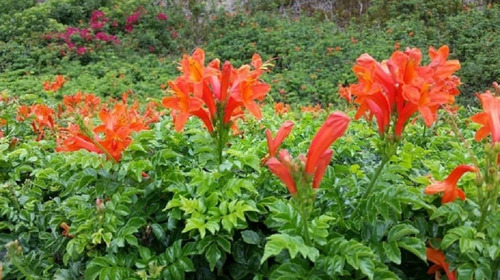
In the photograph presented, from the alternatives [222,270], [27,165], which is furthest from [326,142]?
[27,165]

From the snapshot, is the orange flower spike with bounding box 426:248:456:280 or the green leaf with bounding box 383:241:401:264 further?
the orange flower spike with bounding box 426:248:456:280

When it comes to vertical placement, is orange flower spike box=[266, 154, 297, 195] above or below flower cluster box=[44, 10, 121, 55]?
above

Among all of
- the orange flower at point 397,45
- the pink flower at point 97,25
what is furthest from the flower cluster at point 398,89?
the pink flower at point 97,25

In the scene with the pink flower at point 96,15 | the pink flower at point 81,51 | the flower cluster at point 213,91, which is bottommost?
the pink flower at point 81,51

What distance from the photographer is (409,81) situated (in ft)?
5.39

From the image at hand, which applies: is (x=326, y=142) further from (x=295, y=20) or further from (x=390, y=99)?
(x=295, y=20)

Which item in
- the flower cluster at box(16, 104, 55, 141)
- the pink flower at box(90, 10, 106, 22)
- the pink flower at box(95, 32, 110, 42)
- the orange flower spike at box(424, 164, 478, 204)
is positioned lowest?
the pink flower at box(95, 32, 110, 42)

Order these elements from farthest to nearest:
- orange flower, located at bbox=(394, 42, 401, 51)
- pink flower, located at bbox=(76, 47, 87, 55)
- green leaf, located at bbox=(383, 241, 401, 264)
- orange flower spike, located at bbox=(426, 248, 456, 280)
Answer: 1. pink flower, located at bbox=(76, 47, 87, 55)
2. orange flower, located at bbox=(394, 42, 401, 51)
3. orange flower spike, located at bbox=(426, 248, 456, 280)
4. green leaf, located at bbox=(383, 241, 401, 264)

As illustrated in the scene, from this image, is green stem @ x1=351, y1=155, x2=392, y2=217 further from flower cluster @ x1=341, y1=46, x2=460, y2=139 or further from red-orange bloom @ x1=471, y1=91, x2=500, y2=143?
red-orange bloom @ x1=471, y1=91, x2=500, y2=143

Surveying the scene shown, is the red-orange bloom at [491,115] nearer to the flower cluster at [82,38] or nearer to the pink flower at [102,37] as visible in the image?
the flower cluster at [82,38]

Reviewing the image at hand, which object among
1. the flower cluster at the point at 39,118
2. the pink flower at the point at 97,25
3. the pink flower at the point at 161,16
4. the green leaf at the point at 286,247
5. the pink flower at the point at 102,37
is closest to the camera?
the green leaf at the point at 286,247

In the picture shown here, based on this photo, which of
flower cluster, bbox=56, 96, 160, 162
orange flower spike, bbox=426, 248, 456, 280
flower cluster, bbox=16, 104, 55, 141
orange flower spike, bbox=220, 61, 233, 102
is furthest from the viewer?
flower cluster, bbox=16, 104, 55, 141

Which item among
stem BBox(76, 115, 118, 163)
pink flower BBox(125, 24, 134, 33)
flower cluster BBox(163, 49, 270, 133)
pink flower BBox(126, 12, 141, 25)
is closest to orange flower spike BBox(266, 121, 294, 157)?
flower cluster BBox(163, 49, 270, 133)

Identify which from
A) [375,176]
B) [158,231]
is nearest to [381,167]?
[375,176]
